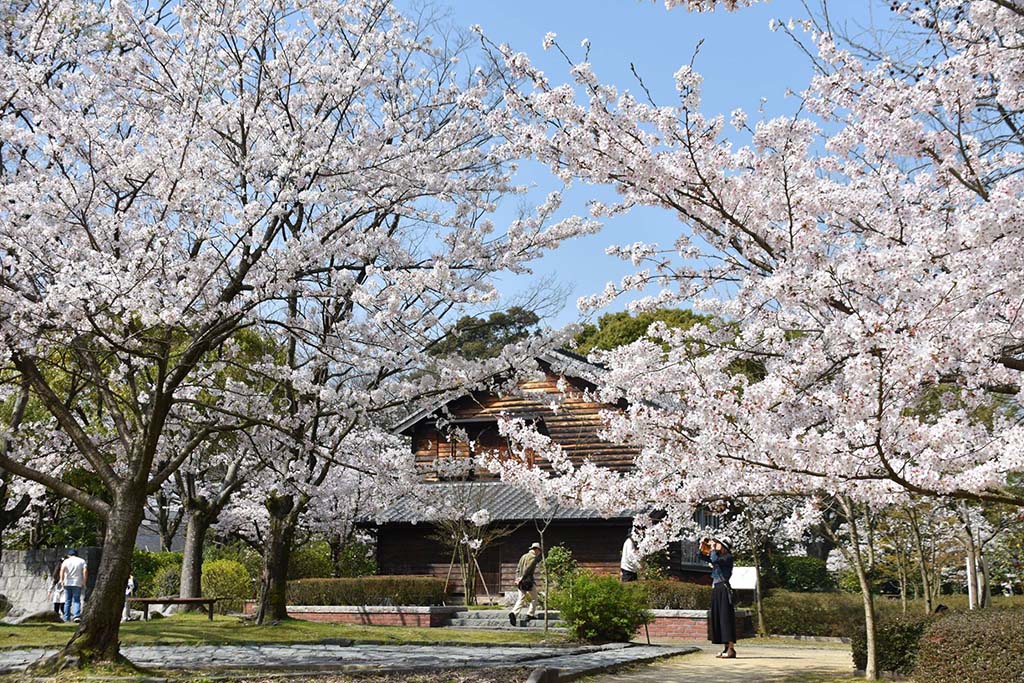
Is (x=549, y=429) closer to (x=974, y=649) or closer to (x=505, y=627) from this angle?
(x=505, y=627)

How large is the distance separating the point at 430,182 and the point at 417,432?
63.8ft

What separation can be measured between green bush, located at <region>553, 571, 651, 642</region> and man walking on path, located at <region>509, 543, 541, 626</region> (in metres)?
2.72

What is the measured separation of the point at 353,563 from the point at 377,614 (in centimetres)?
775

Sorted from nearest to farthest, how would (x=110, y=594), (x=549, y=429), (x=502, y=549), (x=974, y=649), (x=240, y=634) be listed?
(x=974, y=649)
(x=110, y=594)
(x=240, y=634)
(x=502, y=549)
(x=549, y=429)

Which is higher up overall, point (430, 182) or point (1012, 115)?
point (430, 182)

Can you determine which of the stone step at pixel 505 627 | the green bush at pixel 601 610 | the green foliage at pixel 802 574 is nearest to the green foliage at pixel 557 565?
the stone step at pixel 505 627

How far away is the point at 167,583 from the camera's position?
27484 mm

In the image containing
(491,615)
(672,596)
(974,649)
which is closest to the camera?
(974,649)

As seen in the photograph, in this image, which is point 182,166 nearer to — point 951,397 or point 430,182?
point 430,182

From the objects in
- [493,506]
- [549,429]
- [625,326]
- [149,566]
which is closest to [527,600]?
[493,506]

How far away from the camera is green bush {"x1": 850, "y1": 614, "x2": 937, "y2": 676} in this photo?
11.9m

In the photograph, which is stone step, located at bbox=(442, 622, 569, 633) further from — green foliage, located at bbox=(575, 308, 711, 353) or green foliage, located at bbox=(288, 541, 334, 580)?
green foliage, located at bbox=(575, 308, 711, 353)

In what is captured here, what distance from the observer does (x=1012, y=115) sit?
713 cm

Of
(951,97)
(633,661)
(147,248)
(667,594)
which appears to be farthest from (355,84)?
(667,594)
